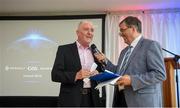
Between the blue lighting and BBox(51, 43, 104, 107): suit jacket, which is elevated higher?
the blue lighting

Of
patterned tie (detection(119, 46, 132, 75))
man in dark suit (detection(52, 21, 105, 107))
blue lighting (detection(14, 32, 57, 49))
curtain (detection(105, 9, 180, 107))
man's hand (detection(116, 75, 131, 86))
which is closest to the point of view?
man's hand (detection(116, 75, 131, 86))

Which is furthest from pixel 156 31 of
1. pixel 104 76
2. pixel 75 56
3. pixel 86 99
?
pixel 104 76

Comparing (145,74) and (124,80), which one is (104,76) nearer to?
(124,80)

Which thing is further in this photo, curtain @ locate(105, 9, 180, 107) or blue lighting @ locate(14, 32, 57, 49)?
blue lighting @ locate(14, 32, 57, 49)

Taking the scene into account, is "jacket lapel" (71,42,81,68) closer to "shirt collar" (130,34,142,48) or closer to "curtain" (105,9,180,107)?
"shirt collar" (130,34,142,48)

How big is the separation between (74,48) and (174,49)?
133 inches

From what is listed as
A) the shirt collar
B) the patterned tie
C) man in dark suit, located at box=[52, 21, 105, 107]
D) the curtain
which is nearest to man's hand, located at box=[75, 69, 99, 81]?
man in dark suit, located at box=[52, 21, 105, 107]

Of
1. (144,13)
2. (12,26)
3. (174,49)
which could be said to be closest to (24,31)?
(12,26)

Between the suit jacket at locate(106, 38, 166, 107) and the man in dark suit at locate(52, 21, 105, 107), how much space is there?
387mm

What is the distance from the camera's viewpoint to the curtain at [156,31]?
5656 millimetres

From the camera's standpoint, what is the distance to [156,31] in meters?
5.69

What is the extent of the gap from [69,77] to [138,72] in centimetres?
61

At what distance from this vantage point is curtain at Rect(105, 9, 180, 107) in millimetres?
5656

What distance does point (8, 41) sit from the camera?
6.03 meters
